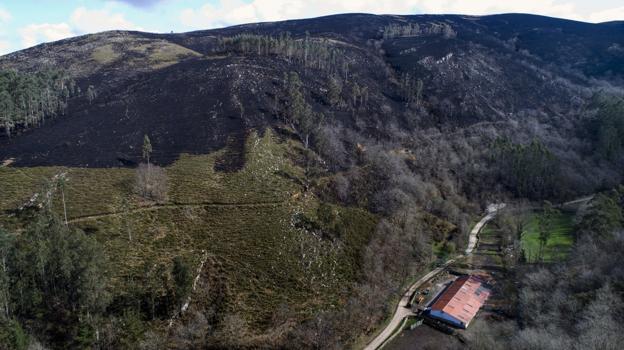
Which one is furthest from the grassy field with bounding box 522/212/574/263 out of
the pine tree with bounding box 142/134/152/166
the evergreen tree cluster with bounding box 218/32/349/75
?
the evergreen tree cluster with bounding box 218/32/349/75

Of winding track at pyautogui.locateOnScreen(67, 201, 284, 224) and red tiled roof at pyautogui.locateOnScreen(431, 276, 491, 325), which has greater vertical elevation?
winding track at pyautogui.locateOnScreen(67, 201, 284, 224)

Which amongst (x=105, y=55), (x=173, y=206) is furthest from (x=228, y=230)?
(x=105, y=55)

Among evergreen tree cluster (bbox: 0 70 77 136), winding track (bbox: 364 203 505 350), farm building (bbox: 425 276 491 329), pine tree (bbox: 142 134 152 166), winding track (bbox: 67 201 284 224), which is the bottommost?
winding track (bbox: 364 203 505 350)

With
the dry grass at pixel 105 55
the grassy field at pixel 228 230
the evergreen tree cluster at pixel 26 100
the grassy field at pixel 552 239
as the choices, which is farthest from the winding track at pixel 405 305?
the dry grass at pixel 105 55

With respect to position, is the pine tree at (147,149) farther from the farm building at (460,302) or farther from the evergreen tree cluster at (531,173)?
the evergreen tree cluster at (531,173)

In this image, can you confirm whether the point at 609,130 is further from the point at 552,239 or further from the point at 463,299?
the point at 463,299

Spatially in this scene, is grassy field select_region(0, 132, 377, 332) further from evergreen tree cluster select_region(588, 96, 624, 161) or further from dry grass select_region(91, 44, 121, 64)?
dry grass select_region(91, 44, 121, 64)

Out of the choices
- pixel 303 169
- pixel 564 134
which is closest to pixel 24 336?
pixel 303 169
